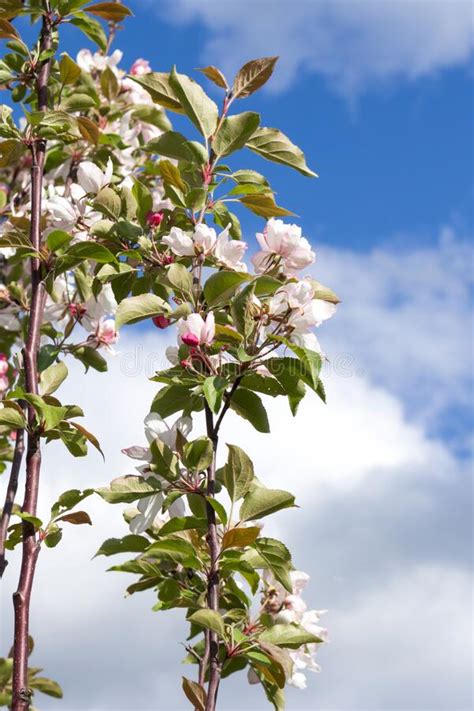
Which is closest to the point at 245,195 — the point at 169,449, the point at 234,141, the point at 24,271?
the point at 234,141

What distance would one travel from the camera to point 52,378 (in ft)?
7.46

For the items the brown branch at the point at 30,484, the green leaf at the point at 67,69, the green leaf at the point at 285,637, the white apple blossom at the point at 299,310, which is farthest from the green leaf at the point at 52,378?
the green leaf at the point at 67,69

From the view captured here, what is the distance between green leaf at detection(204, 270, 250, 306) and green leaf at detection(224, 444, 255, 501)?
0.35 meters

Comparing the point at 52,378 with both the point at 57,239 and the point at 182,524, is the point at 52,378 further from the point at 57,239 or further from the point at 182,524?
the point at 182,524

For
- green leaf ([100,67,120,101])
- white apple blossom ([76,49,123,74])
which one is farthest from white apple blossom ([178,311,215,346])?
white apple blossom ([76,49,123,74])

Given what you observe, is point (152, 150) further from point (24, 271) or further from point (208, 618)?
point (24, 271)

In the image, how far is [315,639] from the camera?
6.70 feet

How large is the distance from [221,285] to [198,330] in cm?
15

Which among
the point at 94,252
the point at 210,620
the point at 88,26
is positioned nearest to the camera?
the point at 210,620

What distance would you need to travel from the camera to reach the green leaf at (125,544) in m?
2.15

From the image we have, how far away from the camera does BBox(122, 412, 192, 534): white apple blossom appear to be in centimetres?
198

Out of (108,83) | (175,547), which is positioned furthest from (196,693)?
(108,83)

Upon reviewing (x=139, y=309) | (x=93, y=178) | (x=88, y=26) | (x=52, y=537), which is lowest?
(x=52, y=537)

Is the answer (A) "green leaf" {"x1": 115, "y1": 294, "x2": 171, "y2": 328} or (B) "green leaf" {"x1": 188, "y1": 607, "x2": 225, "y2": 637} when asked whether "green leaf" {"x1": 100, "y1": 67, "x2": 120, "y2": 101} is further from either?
(B) "green leaf" {"x1": 188, "y1": 607, "x2": 225, "y2": 637}
